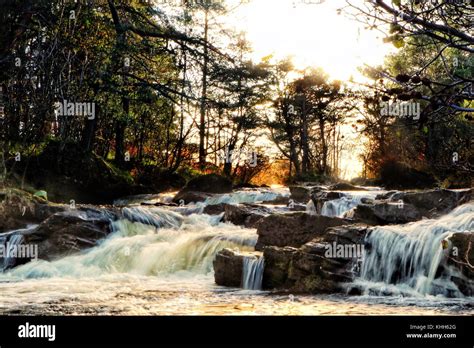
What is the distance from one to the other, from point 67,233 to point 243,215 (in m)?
4.89

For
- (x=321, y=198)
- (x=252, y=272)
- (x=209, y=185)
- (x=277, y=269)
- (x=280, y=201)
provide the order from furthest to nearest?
(x=209, y=185)
(x=280, y=201)
(x=321, y=198)
(x=252, y=272)
(x=277, y=269)

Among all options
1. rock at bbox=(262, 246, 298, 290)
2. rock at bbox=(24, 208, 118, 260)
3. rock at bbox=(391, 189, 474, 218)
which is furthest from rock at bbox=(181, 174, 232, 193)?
rock at bbox=(262, 246, 298, 290)

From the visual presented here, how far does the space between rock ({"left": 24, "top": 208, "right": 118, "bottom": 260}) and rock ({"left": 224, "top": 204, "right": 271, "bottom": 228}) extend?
3450 mm

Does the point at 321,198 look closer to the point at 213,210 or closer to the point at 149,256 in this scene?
the point at 213,210

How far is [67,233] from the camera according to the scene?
1236 cm

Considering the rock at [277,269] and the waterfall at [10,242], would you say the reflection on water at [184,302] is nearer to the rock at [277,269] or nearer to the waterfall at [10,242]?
the rock at [277,269]

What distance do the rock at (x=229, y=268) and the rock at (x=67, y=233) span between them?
4259 millimetres

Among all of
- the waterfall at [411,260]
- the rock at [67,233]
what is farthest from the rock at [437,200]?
the rock at [67,233]

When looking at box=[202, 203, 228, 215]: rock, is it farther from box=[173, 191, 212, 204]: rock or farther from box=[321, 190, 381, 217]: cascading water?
box=[173, 191, 212, 204]: rock

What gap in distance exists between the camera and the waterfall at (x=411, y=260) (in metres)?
8.09

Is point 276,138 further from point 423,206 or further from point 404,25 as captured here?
point 404,25

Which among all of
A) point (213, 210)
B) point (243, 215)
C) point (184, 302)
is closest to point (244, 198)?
point (213, 210)
